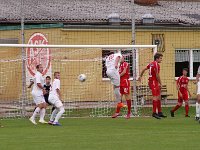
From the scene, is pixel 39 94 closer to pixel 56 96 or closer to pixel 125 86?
pixel 56 96

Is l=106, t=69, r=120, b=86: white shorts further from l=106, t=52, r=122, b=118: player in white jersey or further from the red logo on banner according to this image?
the red logo on banner

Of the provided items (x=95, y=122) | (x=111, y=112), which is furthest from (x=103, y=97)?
(x=95, y=122)

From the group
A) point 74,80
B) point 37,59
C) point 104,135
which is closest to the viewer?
point 104,135

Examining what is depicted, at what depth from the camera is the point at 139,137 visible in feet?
61.7

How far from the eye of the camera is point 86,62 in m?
32.1

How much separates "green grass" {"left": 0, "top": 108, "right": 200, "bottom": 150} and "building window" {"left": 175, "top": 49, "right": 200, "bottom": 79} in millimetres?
13459

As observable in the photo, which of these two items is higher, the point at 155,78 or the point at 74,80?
the point at 155,78

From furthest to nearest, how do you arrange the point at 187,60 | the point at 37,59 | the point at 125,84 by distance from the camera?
the point at 187,60
the point at 37,59
the point at 125,84

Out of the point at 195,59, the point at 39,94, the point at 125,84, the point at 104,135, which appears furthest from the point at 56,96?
the point at 195,59

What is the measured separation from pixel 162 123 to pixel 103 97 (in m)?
7.09

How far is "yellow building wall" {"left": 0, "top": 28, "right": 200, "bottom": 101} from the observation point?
1198 inches

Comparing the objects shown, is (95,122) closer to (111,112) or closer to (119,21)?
(111,112)

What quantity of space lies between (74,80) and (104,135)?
40.2 ft

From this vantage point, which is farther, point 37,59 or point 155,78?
point 37,59
